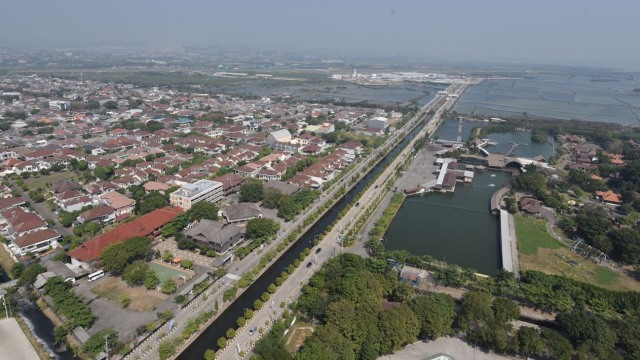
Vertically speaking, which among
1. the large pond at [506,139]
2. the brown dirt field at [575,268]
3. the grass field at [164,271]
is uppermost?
the large pond at [506,139]

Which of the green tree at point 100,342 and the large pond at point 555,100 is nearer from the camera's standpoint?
the green tree at point 100,342

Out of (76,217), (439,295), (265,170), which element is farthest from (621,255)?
(76,217)

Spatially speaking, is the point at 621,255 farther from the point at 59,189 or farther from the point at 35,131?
the point at 35,131

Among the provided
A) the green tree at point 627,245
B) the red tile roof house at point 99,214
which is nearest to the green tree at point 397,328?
the green tree at point 627,245

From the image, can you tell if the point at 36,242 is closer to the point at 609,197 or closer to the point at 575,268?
the point at 575,268

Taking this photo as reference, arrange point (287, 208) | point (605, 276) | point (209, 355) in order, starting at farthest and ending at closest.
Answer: point (287, 208) → point (605, 276) → point (209, 355)

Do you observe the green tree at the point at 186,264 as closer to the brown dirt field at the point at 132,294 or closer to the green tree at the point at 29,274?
the brown dirt field at the point at 132,294

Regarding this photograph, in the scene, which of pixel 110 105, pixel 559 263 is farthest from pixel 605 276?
pixel 110 105
